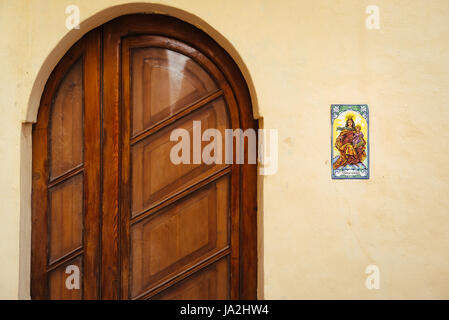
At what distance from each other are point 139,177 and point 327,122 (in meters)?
1.18

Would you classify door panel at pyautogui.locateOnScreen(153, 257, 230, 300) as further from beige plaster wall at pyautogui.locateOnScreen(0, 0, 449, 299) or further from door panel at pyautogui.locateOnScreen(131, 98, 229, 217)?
door panel at pyautogui.locateOnScreen(131, 98, 229, 217)

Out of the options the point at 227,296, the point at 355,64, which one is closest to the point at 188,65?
the point at 355,64

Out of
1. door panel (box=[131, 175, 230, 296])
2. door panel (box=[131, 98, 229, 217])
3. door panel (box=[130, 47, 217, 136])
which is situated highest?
door panel (box=[130, 47, 217, 136])

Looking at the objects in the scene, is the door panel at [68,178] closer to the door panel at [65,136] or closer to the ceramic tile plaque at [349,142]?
the door panel at [65,136]

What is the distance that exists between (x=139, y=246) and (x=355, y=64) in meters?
1.70

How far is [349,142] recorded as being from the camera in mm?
2064

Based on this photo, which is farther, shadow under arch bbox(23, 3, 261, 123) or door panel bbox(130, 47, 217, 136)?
door panel bbox(130, 47, 217, 136)

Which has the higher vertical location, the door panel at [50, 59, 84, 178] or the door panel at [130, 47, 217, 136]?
the door panel at [130, 47, 217, 136]

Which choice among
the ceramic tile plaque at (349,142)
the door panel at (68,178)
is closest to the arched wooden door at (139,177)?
the door panel at (68,178)

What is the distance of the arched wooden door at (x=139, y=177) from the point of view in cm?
218

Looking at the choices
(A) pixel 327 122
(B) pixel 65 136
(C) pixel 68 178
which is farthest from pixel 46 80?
(A) pixel 327 122

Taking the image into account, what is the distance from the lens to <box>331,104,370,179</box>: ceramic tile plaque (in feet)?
6.75

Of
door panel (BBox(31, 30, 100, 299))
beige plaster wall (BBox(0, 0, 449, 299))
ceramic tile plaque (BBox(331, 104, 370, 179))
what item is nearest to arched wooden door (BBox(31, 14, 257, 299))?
door panel (BBox(31, 30, 100, 299))

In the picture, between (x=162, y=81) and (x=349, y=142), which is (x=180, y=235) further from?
(x=349, y=142)
